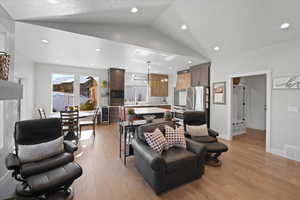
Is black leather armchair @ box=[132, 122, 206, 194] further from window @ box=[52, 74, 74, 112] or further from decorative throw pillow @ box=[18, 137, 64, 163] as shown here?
window @ box=[52, 74, 74, 112]

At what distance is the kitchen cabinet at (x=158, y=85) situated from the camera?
824cm

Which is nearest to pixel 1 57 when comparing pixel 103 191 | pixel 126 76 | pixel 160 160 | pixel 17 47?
pixel 103 191

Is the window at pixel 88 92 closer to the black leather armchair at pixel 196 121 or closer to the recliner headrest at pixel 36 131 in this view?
the recliner headrest at pixel 36 131

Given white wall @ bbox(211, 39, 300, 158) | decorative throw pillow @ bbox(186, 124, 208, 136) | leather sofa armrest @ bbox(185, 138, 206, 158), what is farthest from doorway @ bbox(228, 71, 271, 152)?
leather sofa armrest @ bbox(185, 138, 206, 158)

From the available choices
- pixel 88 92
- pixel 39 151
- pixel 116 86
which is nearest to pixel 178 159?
pixel 39 151

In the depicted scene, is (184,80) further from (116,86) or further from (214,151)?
(214,151)

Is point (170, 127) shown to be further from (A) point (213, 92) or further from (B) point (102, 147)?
(A) point (213, 92)

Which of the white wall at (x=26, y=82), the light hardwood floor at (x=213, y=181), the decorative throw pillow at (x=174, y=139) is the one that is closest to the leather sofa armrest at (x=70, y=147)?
the light hardwood floor at (x=213, y=181)

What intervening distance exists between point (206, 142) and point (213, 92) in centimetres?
254

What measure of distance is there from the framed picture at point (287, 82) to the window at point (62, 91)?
7498 millimetres

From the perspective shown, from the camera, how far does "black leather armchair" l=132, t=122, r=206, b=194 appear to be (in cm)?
199

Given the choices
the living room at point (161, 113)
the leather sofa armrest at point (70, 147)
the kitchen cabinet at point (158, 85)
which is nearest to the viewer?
the living room at point (161, 113)

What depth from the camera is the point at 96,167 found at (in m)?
2.78

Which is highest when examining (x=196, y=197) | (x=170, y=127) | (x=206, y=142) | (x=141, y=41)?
(x=141, y=41)
